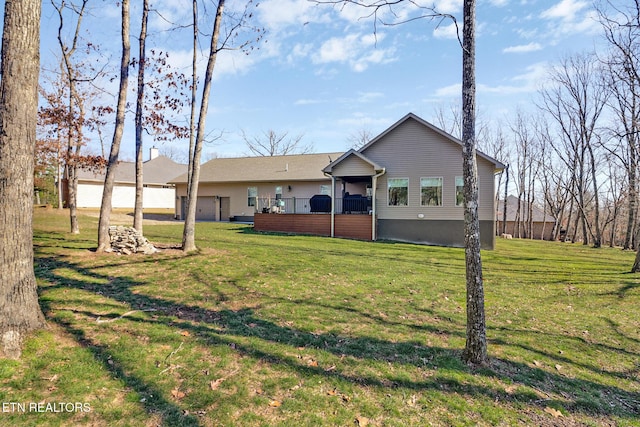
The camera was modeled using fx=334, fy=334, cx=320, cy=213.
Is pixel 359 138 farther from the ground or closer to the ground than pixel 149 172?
farther from the ground

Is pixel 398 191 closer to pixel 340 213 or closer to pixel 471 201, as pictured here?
pixel 340 213

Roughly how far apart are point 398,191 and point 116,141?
12.2 meters

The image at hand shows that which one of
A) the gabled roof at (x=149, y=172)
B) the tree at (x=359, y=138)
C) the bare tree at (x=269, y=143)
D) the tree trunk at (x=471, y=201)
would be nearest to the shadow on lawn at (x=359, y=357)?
the tree trunk at (x=471, y=201)

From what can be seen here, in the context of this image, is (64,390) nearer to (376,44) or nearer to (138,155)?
(376,44)

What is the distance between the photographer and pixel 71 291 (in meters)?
5.12

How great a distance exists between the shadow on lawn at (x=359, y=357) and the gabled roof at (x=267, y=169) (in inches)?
740

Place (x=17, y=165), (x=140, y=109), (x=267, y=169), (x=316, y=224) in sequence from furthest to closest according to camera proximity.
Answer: (x=267, y=169)
(x=316, y=224)
(x=140, y=109)
(x=17, y=165)

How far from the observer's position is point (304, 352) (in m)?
3.78

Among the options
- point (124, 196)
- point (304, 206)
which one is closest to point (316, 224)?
point (304, 206)

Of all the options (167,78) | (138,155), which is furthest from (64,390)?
(167,78)

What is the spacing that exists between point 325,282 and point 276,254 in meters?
3.04

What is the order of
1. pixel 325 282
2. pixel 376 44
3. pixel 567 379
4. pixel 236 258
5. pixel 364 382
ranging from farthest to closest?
pixel 236 258 → pixel 325 282 → pixel 376 44 → pixel 567 379 → pixel 364 382

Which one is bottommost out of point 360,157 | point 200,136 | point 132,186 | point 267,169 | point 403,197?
point 403,197

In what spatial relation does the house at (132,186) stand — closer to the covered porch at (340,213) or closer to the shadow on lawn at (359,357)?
the covered porch at (340,213)
